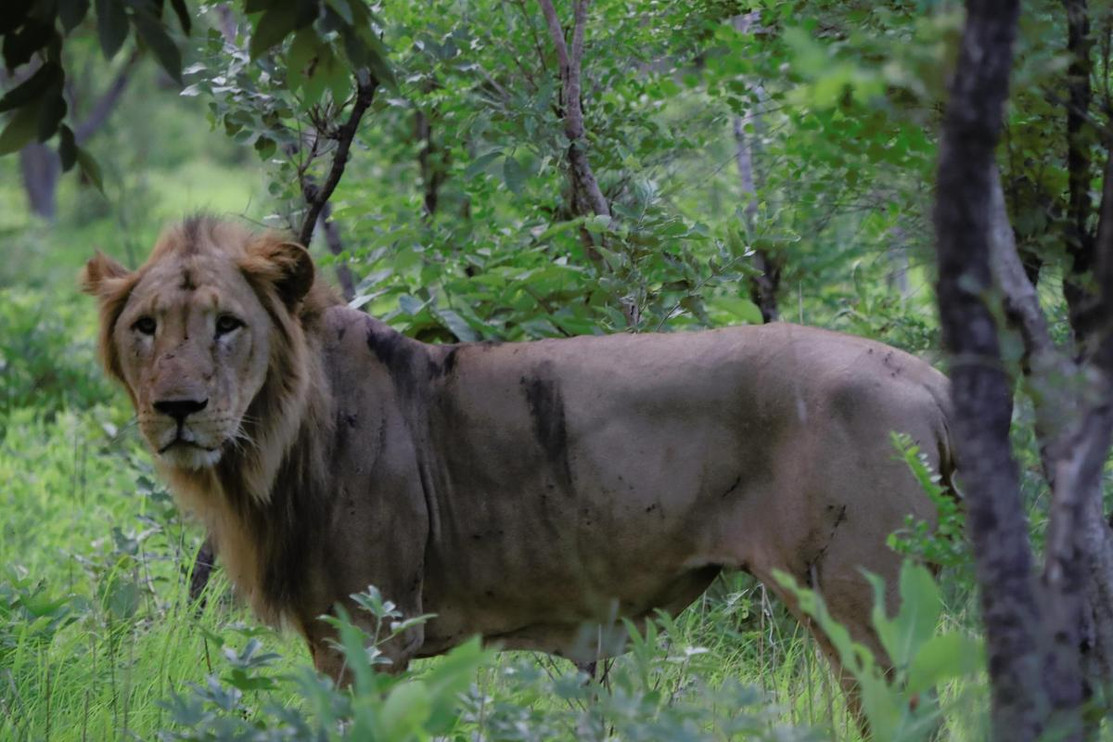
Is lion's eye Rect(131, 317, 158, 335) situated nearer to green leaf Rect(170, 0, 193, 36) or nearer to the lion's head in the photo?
the lion's head

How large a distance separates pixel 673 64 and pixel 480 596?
2.20 meters

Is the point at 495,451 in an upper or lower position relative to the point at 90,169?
lower

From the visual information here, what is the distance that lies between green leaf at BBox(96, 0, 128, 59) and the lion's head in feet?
3.53

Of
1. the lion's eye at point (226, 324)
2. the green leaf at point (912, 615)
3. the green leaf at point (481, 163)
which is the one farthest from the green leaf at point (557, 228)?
the green leaf at point (912, 615)

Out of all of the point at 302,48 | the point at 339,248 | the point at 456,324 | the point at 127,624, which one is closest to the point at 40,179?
the point at 339,248

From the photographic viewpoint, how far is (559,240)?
4.82 meters

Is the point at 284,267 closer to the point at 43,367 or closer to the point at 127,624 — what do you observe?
the point at 127,624

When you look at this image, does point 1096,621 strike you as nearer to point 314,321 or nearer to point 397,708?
point 397,708

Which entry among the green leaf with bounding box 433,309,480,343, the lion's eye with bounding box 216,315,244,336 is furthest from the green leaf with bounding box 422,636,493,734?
the green leaf with bounding box 433,309,480,343

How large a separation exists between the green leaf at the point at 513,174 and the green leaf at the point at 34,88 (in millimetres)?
2024

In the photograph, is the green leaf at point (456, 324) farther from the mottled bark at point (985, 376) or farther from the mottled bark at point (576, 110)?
the mottled bark at point (985, 376)

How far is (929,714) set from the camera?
215 cm

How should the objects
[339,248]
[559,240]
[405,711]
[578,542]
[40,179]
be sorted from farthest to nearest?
[40,179]
[339,248]
[559,240]
[578,542]
[405,711]

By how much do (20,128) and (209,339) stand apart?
0.95 metres
